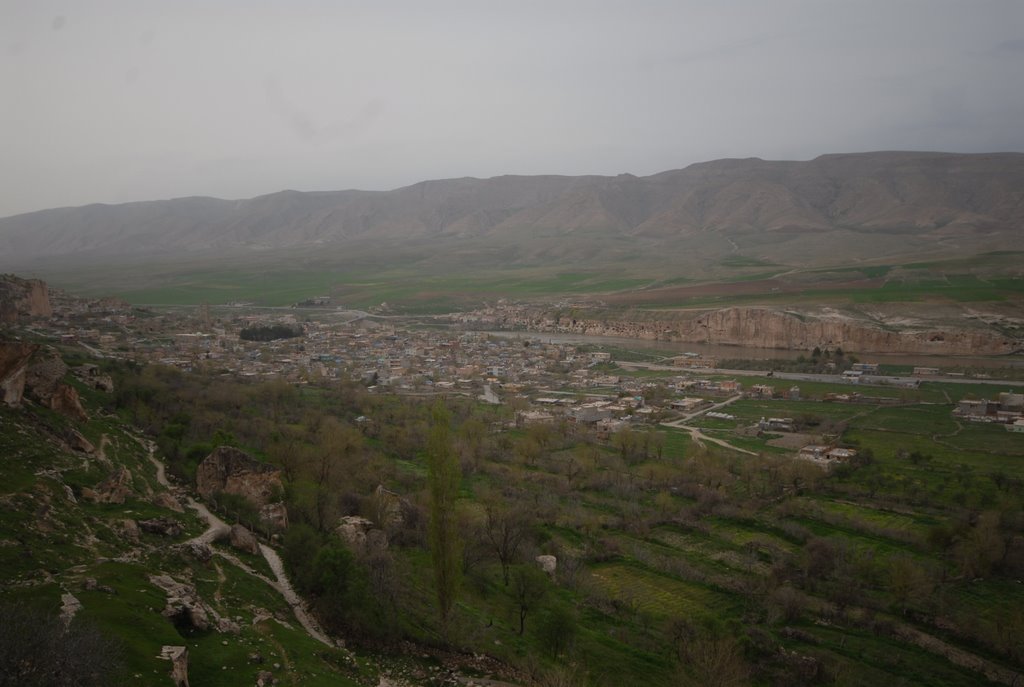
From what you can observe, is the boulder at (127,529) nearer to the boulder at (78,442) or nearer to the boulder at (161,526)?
the boulder at (161,526)

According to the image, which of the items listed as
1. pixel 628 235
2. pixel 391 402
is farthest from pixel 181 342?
pixel 628 235

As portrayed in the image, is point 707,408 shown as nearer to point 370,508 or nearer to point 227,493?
point 370,508

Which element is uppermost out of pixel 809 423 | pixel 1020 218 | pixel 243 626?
pixel 1020 218

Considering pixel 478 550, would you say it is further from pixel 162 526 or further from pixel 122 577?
pixel 122 577

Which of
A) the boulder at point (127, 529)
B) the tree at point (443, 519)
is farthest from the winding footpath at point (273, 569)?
the tree at point (443, 519)

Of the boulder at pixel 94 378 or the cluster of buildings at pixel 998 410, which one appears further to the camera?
the cluster of buildings at pixel 998 410
